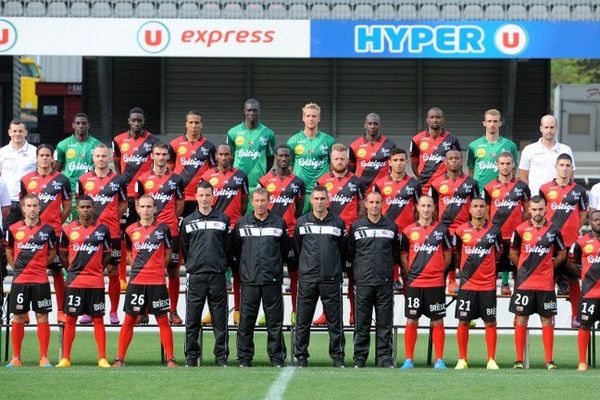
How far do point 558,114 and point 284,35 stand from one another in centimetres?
804

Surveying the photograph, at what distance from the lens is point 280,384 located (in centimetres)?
1165

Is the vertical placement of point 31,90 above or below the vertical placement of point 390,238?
above

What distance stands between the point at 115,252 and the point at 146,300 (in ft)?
4.04

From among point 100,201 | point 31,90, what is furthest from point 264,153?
point 31,90

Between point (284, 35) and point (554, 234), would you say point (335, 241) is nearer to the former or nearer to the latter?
point (554, 234)

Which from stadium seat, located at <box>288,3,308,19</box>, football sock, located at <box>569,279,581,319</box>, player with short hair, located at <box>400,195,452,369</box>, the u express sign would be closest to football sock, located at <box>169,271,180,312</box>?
player with short hair, located at <box>400,195,452,369</box>

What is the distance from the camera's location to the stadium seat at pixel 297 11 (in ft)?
71.1

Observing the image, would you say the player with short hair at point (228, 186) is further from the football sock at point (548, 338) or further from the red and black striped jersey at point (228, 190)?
the football sock at point (548, 338)

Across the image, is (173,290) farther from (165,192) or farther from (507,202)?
(507,202)

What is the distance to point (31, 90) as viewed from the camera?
36.3 meters

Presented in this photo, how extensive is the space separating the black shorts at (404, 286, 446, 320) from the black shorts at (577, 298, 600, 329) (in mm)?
1293

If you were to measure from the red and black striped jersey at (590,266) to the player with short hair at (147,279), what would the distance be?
12.8 feet

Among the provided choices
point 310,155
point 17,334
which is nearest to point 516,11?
point 310,155

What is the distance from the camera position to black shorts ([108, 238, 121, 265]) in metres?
14.3
